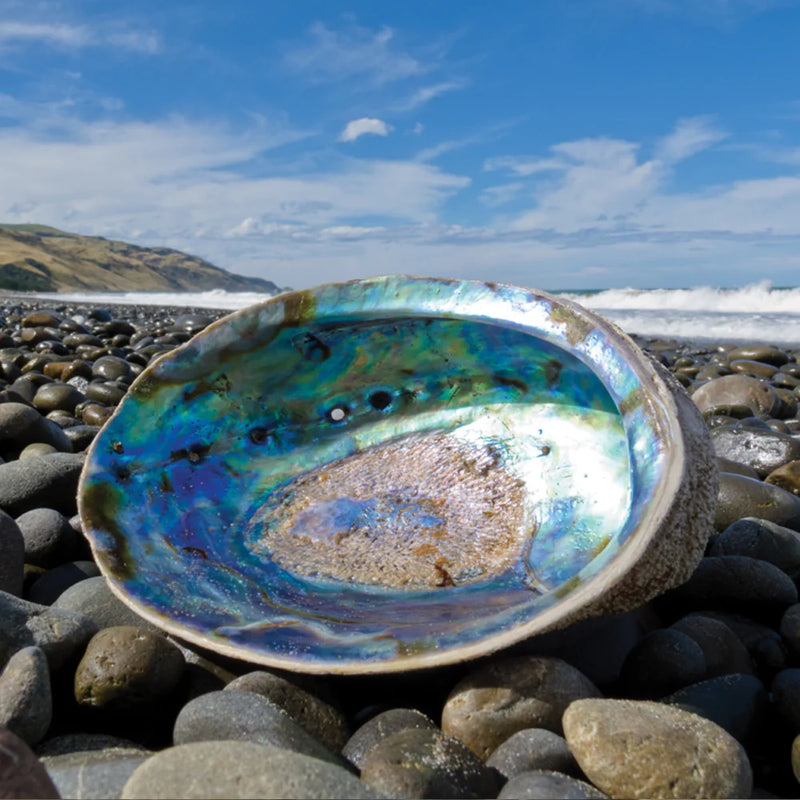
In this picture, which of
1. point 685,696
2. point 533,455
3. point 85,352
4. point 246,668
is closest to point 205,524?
point 246,668

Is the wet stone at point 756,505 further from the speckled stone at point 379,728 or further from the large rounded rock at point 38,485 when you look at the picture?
the large rounded rock at point 38,485

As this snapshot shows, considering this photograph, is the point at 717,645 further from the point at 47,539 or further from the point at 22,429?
the point at 22,429

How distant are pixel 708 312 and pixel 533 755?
79.4ft

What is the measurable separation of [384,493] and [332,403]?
0.42m

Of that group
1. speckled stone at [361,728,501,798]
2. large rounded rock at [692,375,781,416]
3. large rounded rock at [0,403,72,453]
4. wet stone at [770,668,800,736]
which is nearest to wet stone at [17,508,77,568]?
large rounded rock at [0,403,72,453]

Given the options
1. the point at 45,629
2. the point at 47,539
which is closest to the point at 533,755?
the point at 45,629

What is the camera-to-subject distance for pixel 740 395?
6.11 m

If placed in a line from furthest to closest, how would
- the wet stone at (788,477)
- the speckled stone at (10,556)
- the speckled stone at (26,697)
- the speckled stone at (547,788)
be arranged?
the wet stone at (788,477) < the speckled stone at (10,556) < the speckled stone at (26,697) < the speckled stone at (547,788)

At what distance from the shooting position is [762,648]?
7.11ft

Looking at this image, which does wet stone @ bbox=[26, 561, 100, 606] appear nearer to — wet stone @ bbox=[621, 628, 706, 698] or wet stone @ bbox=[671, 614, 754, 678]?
wet stone @ bbox=[621, 628, 706, 698]

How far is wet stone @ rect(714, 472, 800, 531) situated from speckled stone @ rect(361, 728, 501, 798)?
5.88ft

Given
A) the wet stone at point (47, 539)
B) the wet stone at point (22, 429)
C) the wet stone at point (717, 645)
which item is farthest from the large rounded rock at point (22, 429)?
the wet stone at point (717, 645)

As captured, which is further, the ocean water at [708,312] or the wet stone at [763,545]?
the ocean water at [708,312]

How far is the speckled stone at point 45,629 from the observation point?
1.78m
